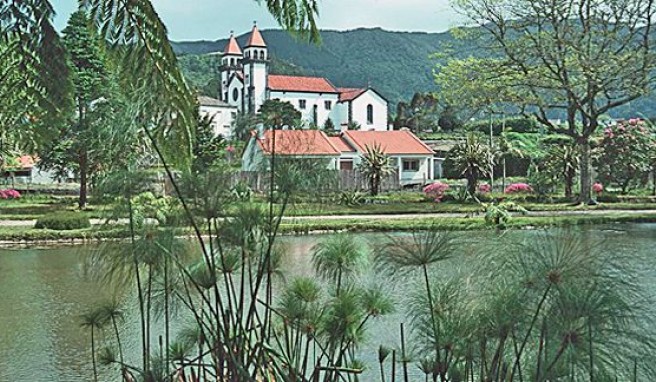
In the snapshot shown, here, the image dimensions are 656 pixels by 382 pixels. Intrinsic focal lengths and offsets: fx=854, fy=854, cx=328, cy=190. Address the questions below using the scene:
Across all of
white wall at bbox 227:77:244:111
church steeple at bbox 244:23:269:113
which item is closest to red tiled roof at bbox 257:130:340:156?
church steeple at bbox 244:23:269:113

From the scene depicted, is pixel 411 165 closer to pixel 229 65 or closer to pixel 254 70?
pixel 254 70

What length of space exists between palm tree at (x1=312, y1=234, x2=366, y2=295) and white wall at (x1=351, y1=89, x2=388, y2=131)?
45.1 meters

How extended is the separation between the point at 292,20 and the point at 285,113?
36cm

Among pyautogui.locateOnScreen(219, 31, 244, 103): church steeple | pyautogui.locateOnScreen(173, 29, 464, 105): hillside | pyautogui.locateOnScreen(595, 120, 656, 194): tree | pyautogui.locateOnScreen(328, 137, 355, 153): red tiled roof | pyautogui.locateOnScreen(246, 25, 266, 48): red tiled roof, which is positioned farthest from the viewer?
pyautogui.locateOnScreen(173, 29, 464, 105): hillside

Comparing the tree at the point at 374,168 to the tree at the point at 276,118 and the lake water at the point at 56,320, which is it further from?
the tree at the point at 276,118

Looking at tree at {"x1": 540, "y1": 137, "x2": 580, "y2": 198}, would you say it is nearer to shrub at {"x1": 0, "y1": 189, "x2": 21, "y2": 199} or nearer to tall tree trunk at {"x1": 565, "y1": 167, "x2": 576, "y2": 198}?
tall tree trunk at {"x1": 565, "y1": 167, "x2": 576, "y2": 198}

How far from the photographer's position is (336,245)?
2.73 metres

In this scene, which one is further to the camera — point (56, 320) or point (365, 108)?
point (365, 108)

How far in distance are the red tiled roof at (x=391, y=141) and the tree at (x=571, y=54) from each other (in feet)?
30.5

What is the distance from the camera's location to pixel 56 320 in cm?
620

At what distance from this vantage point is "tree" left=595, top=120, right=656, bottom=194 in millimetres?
22141

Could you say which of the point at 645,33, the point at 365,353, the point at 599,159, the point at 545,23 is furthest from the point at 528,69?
the point at 365,353

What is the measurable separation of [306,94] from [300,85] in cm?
70

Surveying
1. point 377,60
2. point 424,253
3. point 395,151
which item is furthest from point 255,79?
point 377,60
